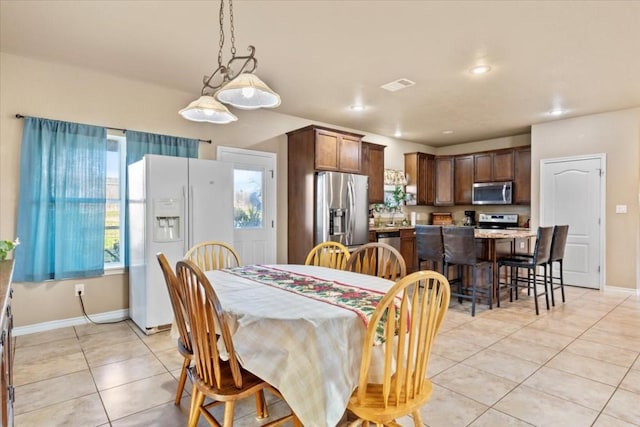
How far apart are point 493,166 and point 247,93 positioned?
18.6ft

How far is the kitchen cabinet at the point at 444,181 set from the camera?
701cm

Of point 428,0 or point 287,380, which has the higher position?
point 428,0

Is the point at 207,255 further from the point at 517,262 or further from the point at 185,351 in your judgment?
the point at 517,262

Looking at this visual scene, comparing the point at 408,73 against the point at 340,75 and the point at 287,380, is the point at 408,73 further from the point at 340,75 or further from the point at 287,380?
the point at 287,380

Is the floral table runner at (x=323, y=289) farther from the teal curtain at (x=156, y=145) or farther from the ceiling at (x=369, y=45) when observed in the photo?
the teal curtain at (x=156, y=145)

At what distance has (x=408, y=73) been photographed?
11.7ft

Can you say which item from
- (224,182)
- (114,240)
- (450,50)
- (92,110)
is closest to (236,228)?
(224,182)

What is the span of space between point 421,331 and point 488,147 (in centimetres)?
645

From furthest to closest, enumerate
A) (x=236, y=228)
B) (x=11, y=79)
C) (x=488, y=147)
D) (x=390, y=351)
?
(x=488, y=147)
(x=236, y=228)
(x=11, y=79)
(x=390, y=351)

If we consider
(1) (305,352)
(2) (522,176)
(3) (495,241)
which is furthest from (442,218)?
(1) (305,352)

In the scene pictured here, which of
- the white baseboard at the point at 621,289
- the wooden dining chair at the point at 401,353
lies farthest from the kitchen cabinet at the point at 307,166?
the white baseboard at the point at 621,289

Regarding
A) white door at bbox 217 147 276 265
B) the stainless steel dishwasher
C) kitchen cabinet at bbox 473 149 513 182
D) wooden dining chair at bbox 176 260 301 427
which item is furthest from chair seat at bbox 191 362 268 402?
kitchen cabinet at bbox 473 149 513 182

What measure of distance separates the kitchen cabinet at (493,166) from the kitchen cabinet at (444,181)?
0.49 m

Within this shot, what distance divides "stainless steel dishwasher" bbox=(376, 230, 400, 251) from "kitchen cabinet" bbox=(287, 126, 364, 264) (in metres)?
1.13
